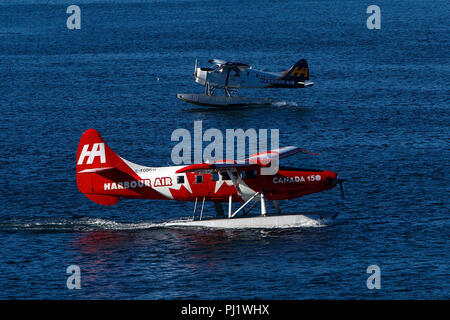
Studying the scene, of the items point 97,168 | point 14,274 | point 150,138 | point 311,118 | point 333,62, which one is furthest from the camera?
point 333,62

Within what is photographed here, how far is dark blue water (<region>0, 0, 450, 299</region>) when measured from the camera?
124 ft

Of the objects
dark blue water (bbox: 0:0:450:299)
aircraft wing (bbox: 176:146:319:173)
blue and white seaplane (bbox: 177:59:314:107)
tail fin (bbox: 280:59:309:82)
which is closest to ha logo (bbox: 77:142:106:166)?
dark blue water (bbox: 0:0:450:299)

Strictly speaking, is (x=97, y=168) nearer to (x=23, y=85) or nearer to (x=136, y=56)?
(x=23, y=85)

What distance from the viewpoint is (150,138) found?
71.8 meters

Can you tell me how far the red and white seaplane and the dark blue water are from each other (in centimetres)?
126

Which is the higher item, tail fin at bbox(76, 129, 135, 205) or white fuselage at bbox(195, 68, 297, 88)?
white fuselage at bbox(195, 68, 297, 88)

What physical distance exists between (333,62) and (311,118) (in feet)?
130

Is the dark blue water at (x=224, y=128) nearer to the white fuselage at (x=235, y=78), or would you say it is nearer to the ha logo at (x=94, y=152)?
the white fuselage at (x=235, y=78)

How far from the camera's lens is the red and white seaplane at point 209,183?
4288cm

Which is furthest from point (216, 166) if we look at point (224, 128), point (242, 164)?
point (224, 128)

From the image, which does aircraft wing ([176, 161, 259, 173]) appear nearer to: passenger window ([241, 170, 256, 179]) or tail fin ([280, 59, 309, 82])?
passenger window ([241, 170, 256, 179])

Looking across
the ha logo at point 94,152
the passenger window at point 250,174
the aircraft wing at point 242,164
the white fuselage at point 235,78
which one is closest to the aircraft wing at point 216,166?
the aircraft wing at point 242,164

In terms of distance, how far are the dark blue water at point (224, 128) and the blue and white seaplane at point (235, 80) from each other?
1.89 m
